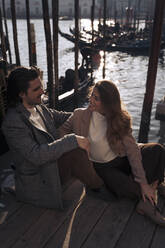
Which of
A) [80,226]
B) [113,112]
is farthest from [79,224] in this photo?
[113,112]

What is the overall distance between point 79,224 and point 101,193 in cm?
46

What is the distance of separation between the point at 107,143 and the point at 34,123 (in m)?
0.70

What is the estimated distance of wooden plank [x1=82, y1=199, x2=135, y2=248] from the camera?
2.18 metres

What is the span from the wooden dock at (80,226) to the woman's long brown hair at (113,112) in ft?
2.35

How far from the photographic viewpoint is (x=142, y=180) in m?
2.38

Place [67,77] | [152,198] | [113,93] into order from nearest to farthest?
[113,93] → [152,198] → [67,77]

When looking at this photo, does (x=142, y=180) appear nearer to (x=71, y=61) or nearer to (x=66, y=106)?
(x=66, y=106)

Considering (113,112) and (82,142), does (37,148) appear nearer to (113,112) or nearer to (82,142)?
(82,142)

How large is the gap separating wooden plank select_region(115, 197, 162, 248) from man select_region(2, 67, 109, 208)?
1.62ft

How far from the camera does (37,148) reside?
7.00ft

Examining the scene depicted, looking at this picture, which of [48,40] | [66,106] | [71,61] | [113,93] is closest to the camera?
[113,93]

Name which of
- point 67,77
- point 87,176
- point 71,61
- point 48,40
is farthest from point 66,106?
point 71,61

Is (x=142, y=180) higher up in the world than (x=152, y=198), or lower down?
higher up

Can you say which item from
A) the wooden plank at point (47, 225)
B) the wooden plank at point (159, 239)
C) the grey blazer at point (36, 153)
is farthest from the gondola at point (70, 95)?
the wooden plank at point (159, 239)
